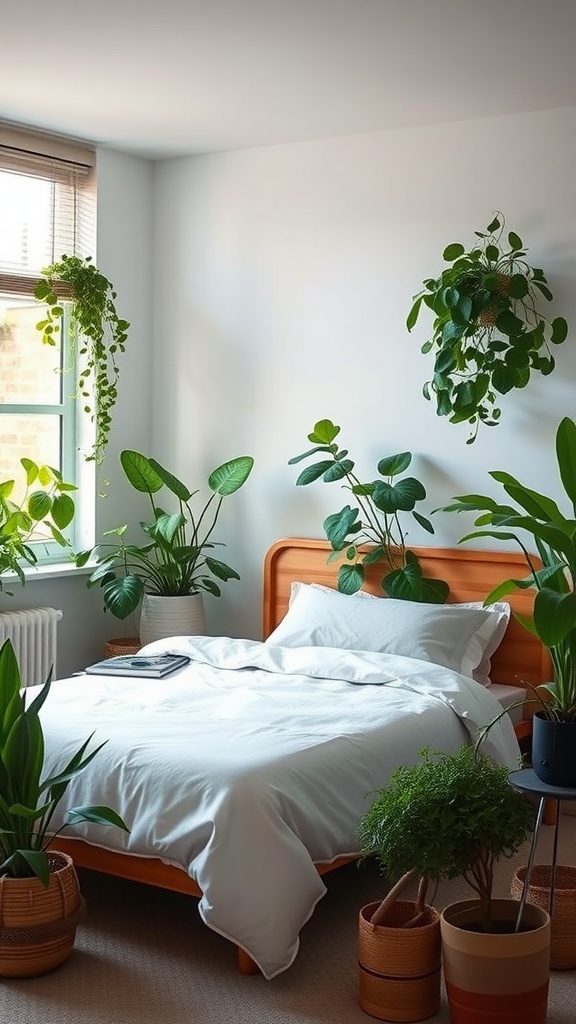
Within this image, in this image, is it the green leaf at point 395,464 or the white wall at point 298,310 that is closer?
the white wall at point 298,310

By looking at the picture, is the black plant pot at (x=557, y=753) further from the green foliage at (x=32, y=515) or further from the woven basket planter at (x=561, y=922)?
the green foliage at (x=32, y=515)

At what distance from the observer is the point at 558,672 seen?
3.09 metres

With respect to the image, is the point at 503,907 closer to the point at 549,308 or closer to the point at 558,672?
the point at 558,672

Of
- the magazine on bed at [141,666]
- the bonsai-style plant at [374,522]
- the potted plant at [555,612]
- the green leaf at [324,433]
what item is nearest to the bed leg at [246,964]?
the potted plant at [555,612]

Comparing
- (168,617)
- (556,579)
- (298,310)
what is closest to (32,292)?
(298,310)

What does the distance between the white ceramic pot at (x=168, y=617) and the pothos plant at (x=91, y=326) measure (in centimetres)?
75

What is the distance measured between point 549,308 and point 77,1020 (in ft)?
10.5

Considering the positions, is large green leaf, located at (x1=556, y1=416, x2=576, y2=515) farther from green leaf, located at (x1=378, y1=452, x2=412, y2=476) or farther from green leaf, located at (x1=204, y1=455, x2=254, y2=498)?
green leaf, located at (x1=204, y1=455, x2=254, y2=498)

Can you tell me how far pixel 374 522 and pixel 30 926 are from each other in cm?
261

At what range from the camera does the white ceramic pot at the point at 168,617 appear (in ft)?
18.0

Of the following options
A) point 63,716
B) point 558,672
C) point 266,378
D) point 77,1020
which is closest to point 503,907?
point 558,672

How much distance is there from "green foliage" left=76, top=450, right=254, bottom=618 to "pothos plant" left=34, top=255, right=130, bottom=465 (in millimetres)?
267

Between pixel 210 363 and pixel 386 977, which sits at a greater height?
pixel 210 363

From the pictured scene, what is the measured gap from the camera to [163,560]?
5781 millimetres
